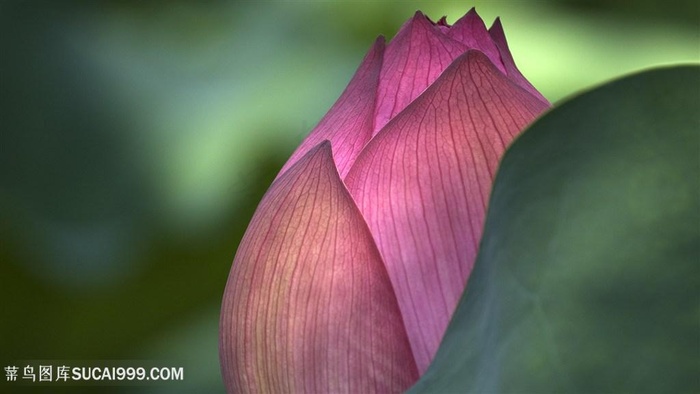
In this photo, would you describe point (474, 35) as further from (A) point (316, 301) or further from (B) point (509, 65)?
(A) point (316, 301)

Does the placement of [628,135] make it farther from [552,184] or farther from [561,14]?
[561,14]

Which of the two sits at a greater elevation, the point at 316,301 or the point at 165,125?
the point at 165,125

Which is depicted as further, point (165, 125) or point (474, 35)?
point (165, 125)

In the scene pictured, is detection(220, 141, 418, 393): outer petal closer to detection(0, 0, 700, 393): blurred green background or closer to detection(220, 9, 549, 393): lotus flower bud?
detection(220, 9, 549, 393): lotus flower bud

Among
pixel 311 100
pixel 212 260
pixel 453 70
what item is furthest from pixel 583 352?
pixel 311 100

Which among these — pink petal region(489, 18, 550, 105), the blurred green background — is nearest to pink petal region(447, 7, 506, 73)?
pink petal region(489, 18, 550, 105)

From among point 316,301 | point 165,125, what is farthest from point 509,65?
point 165,125
